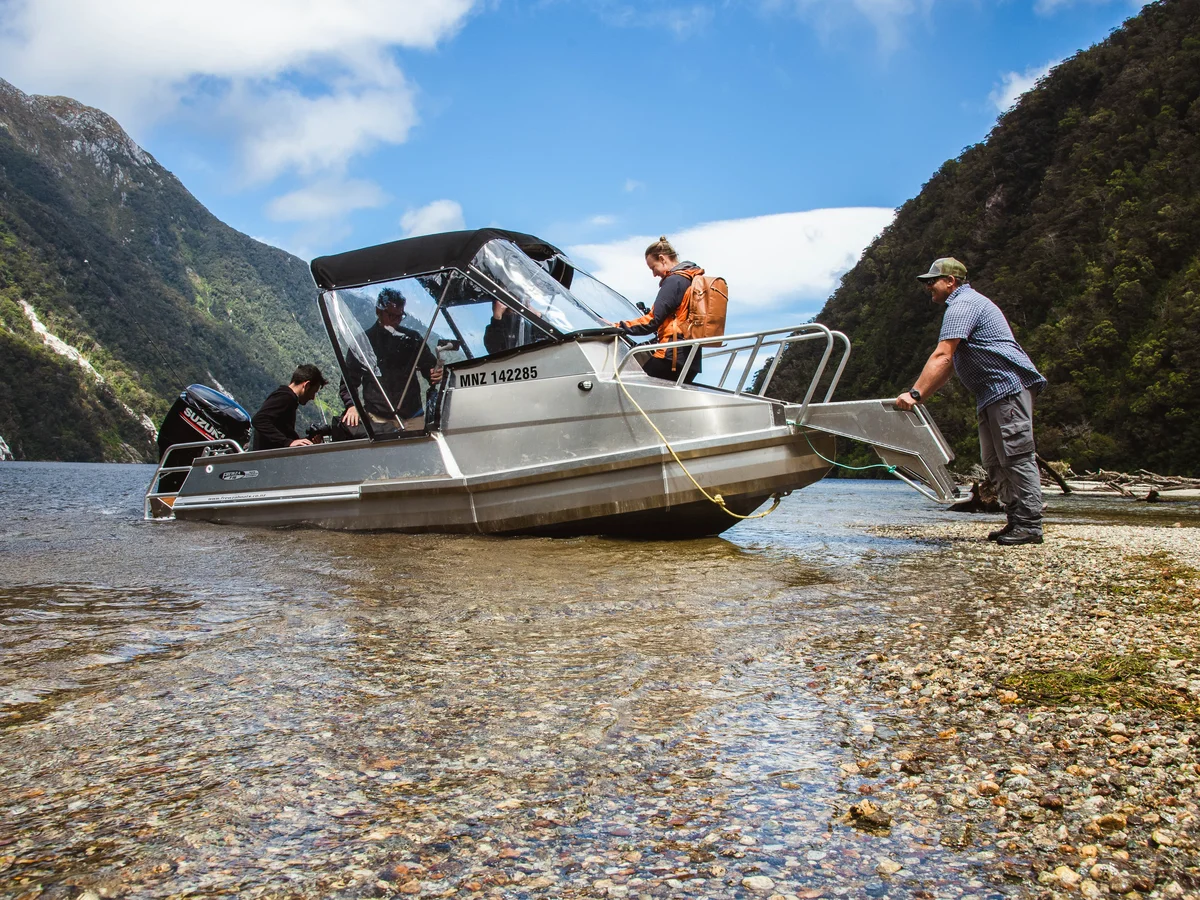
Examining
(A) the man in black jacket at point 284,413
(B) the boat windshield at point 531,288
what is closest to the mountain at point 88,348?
(A) the man in black jacket at point 284,413

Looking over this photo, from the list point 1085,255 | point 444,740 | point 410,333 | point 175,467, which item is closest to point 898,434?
point 410,333

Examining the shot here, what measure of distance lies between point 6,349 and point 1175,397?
124301mm

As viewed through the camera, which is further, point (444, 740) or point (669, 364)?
point (669, 364)

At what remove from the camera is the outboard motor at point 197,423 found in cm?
1103

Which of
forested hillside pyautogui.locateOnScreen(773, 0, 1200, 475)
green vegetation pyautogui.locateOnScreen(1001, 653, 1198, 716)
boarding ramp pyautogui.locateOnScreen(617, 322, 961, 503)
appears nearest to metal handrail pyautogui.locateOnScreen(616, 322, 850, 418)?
boarding ramp pyautogui.locateOnScreen(617, 322, 961, 503)

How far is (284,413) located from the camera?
950 centimetres

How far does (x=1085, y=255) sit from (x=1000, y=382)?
5917cm

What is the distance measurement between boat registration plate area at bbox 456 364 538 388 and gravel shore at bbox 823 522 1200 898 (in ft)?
13.4

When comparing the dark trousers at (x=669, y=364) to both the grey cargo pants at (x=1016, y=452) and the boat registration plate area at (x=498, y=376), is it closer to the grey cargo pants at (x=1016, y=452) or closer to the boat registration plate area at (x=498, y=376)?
the boat registration plate area at (x=498, y=376)

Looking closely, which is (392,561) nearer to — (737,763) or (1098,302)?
(737,763)

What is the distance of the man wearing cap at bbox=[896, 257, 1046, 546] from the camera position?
6914 mm

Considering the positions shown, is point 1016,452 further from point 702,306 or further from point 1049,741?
point 1049,741

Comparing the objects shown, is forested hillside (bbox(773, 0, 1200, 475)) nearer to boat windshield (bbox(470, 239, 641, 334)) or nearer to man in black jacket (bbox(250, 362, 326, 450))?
boat windshield (bbox(470, 239, 641, 334))

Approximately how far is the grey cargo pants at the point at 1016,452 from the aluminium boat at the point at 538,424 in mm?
738
